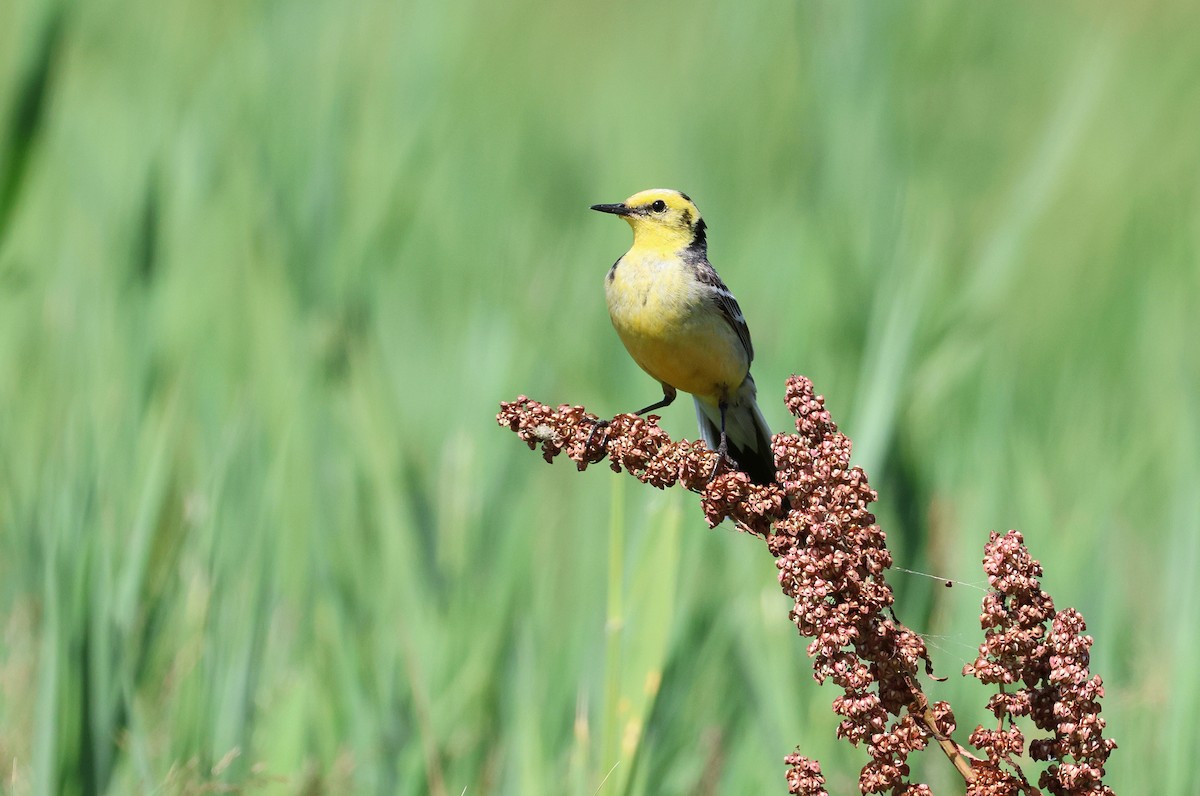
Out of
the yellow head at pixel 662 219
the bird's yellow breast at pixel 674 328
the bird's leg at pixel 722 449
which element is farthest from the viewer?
the yellow head at pixel 662 219

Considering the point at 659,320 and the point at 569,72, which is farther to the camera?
the point at 569,72

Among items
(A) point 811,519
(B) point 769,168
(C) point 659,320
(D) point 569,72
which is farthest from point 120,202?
(D) point 569,72

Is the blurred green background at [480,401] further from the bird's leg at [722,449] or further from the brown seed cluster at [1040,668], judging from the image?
the brown seed cluster at [1040,668]

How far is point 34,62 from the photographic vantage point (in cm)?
202

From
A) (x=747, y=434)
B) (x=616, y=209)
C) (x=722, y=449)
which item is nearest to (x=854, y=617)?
(x=722, y=449)

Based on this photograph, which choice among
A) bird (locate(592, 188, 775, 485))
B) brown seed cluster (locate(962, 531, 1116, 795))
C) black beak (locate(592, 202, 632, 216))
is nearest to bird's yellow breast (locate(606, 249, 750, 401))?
bird (locate(592, 188, 775, 485))

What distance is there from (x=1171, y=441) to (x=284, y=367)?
6.90ft

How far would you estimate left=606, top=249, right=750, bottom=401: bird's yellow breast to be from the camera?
2.81 meters

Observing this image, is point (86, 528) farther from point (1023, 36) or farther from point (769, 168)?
point (1023, 36)

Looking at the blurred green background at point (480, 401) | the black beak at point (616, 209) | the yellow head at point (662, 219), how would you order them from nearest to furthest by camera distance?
1. the blurred green background at point (480, 401)
2. the black beak at point (616, 209)
3. the yellow head at point (662, 219)

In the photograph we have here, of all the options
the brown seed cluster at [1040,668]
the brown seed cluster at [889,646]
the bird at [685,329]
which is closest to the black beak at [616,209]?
the bird at [685,329]

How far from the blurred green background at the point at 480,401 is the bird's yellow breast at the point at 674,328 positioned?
137 mm

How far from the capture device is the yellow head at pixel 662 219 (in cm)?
323

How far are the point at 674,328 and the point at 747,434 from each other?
0.97 ft
